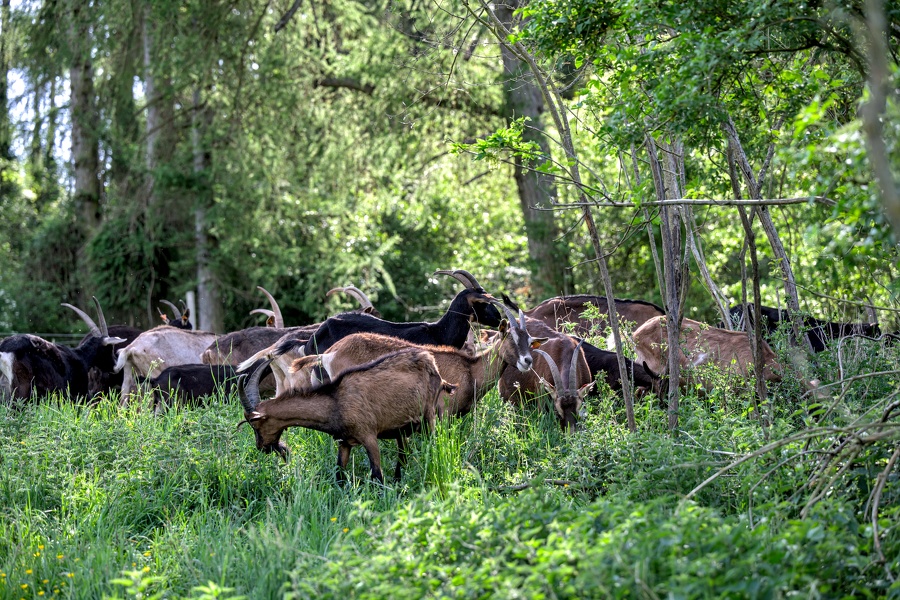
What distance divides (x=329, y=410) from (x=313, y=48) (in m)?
13.9

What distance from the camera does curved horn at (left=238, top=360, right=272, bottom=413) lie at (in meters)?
7.83

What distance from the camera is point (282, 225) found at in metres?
20.6

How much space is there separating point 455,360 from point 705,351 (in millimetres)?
2330

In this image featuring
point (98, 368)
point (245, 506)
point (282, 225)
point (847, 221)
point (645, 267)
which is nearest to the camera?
point (847, 221)

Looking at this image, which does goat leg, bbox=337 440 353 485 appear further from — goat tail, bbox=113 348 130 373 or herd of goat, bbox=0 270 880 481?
goat tail, bbox=113 348 130 373

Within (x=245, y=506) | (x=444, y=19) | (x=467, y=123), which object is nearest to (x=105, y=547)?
(x=245, y=506)

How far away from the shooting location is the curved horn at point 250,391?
7.83 meters

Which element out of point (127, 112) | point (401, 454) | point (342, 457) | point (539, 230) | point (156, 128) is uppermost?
point (127, 112)

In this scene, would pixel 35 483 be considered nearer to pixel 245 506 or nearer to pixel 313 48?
pixel 245 506

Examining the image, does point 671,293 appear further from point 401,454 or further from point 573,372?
point 401,454

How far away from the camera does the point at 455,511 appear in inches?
214

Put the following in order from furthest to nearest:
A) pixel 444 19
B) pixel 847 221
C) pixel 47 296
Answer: pixel 47 296 < pixel 444 19 < pixel 847 221

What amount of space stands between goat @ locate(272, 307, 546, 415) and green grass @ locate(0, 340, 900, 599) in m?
0.21

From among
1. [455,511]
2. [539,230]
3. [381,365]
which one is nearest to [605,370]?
[381,365]
